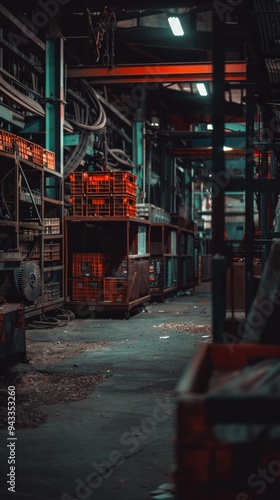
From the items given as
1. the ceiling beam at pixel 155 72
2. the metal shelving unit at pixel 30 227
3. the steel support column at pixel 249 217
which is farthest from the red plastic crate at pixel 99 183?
the steel support column at pixel 249 217

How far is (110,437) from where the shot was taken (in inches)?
219

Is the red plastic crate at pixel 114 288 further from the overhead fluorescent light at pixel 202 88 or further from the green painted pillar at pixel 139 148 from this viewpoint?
the overhead fluorescent light at pixel 202 88

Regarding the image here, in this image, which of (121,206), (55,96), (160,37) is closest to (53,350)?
(121,206)

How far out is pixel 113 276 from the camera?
15594 mm

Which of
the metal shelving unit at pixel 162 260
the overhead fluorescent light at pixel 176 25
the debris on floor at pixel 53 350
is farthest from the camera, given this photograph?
the metal shelving unit at pixel 162 260

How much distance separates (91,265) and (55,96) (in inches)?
169

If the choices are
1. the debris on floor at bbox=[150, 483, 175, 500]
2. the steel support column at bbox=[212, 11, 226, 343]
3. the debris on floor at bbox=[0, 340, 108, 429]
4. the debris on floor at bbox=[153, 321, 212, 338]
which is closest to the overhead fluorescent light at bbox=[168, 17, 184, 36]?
the debris on floor at bbox=[153, 321, 212, 338]

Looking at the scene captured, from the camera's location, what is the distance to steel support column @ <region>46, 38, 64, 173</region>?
620 inches

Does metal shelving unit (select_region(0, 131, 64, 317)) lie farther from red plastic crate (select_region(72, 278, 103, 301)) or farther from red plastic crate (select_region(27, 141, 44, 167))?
red plastic crate (select_region(72, 278, 103, 301))

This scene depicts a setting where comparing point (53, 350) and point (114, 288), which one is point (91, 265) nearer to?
point (114, 288)

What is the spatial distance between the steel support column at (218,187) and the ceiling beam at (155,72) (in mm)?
14457

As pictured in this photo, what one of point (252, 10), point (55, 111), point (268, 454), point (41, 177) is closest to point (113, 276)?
point (41, 177)

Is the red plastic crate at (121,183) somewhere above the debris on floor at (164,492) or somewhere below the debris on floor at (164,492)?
above

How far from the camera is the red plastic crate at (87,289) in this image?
15484 mm
